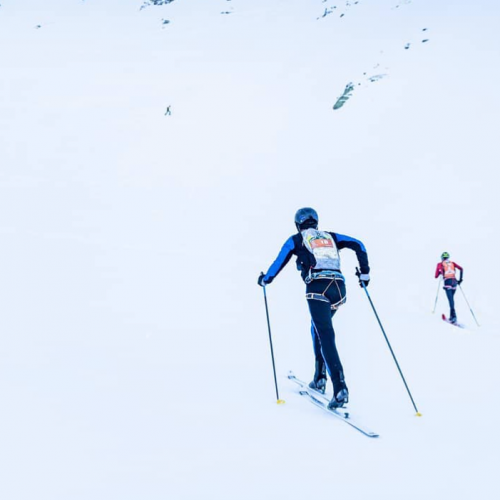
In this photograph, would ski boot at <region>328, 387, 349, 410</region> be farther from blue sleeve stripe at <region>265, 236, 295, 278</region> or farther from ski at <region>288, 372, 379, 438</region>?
blue sleeve stripe at <region>265, 236, 295, 278</region>

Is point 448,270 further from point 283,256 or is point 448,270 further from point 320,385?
point 283,256

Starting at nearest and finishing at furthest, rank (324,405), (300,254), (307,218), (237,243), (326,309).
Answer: (324,405)
(326,309)
(300,254)
(307,218)
(237,243)

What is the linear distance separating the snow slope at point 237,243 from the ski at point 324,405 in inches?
3.8

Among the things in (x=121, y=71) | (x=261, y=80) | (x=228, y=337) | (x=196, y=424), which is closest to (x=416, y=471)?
(x=196, y=424)

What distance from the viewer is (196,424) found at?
3438 millimetres

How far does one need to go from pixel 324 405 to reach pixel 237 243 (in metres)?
14.6

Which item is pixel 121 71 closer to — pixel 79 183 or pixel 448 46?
pixel 79 183

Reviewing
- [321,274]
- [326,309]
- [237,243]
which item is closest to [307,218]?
[321,274]

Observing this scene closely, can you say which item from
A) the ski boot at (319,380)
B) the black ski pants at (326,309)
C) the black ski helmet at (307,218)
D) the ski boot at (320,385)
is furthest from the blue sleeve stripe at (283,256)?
the ski boot at (320,385)

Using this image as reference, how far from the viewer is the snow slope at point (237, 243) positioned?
2984mm

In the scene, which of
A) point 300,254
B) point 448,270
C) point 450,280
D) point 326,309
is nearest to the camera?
point 326,309

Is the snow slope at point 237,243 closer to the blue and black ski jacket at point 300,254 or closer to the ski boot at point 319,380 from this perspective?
the ski boot at point 319,380

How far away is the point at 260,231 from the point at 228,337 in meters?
13.4

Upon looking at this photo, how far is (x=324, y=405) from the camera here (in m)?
4.22
